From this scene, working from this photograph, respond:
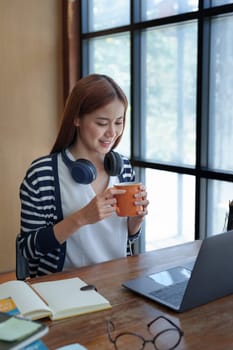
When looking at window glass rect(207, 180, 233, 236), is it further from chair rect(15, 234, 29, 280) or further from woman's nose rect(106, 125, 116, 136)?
chair rect(15, 234, 29, 280)

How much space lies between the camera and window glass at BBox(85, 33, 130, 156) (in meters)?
Answer: 3.65

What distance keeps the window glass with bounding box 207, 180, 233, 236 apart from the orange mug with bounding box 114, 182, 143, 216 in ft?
5.11

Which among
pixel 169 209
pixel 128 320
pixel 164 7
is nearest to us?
pixel 128 320

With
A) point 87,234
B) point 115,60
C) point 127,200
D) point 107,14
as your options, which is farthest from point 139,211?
point 107,14

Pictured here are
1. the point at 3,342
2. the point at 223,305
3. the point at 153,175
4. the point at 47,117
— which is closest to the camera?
the point at 3,342

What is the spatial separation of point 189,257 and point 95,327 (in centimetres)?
62

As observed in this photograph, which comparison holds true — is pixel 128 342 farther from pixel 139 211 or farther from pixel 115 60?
pixel 115 60

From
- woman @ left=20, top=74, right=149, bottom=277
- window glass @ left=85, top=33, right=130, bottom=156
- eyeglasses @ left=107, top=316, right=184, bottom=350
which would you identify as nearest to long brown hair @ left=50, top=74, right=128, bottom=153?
woman @ left=20, top=74, right=149, bottom=277

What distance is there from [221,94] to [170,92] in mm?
488

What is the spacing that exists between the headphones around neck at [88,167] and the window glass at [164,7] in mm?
1650

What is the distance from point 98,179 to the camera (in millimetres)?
1796

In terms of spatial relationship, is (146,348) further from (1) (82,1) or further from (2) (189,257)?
(1) (82,1)

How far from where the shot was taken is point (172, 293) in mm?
1295

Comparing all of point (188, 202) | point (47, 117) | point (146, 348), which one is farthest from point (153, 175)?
point (146, 348)
